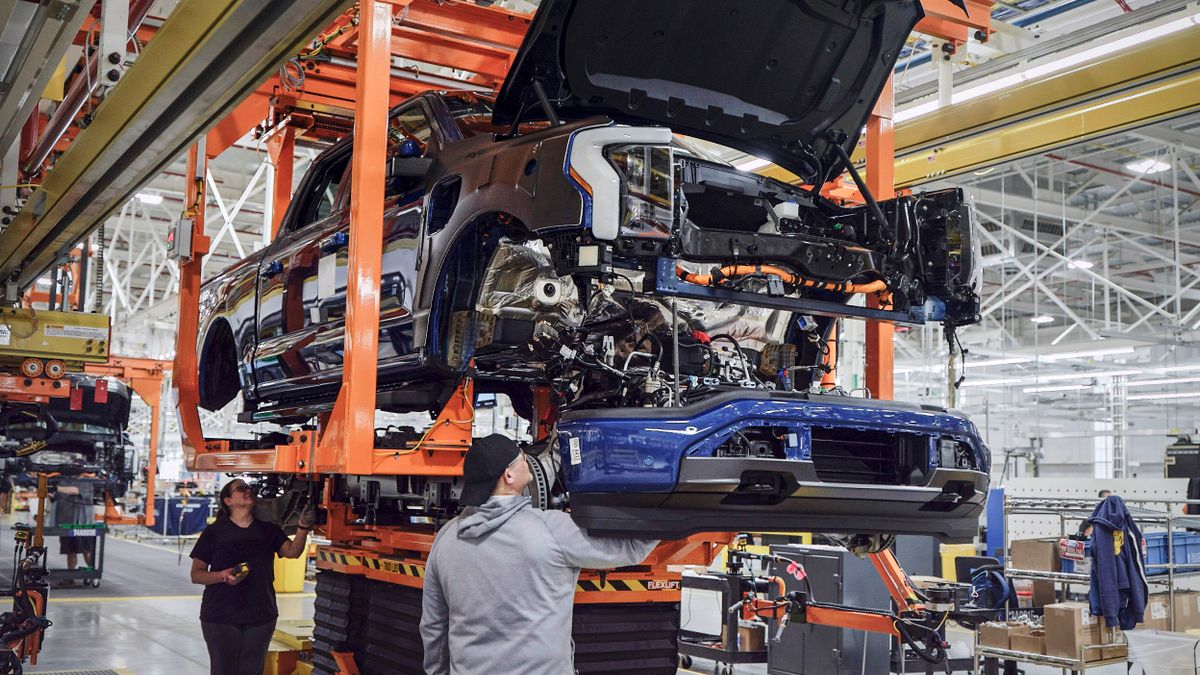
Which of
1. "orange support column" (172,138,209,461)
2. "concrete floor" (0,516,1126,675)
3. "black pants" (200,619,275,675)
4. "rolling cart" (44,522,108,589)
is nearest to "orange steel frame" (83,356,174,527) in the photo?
"rolling cart" (44,522,108,589)

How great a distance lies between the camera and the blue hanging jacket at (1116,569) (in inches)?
273

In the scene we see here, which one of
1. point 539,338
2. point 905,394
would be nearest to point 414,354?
point 539,338

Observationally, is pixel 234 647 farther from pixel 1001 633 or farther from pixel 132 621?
pixel 132 621

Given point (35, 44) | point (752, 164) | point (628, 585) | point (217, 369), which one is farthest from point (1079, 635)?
point (35, 44)

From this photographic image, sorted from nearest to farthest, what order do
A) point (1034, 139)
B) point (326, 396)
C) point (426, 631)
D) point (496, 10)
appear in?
point (426, 631)
point (326, 396)
point (496, 10)
point (1034, 139)

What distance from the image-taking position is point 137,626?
978cm

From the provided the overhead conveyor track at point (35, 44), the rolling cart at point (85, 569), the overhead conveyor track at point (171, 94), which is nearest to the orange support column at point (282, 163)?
the overhead conveyor track at point (171, 94)

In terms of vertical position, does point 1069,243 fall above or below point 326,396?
above

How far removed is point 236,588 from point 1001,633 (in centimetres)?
497

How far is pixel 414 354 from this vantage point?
4125 millimetres

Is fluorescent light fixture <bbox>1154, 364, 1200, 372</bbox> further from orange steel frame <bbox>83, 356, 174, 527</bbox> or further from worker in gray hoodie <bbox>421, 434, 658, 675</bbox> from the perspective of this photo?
worker in gray hoodie <bbox>421, 434, 658, 675</bbox>

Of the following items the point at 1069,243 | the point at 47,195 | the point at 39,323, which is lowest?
the point at 39,323

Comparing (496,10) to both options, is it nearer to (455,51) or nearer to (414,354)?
(455,51)

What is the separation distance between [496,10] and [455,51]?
361 millimetres
